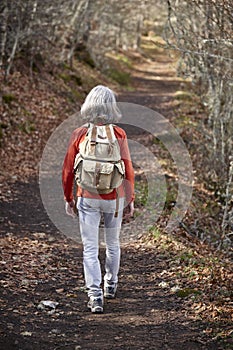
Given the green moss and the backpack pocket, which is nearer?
the backpack pocket

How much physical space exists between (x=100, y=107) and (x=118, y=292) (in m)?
2.27

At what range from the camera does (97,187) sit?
549cm

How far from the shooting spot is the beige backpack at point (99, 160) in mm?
5422

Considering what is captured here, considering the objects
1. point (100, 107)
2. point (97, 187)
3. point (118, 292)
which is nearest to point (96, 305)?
point (118, 292)

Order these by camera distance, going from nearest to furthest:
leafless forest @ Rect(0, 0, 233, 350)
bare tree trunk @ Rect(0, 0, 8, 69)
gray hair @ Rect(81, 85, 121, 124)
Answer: gray hair @ Rect(81, 85, 121, 124), leafless forest @ Rect(0, 0, 233, 350), bare tree trunk @ Rect(0, 0, 8, 69)

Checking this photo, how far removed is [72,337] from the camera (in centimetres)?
527

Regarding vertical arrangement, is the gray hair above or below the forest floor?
above

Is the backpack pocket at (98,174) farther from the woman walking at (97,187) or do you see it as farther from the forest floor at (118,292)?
the forest floor at (118,292)

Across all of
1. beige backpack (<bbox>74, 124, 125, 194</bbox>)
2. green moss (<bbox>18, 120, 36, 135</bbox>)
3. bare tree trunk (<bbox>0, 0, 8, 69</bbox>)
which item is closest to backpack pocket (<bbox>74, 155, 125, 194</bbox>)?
beige backpack (<bbox>74, 124, 125, 194</bbox>)

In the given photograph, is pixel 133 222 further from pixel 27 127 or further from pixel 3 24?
pixel 3 24

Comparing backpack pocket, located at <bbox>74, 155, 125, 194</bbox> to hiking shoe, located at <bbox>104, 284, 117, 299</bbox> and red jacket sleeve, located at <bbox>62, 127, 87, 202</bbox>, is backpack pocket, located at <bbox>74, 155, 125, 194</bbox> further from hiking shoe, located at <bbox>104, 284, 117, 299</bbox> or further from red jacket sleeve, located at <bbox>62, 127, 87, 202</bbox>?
hiking shoe, located at <bbox>104, 284, 117, 299</bbox>

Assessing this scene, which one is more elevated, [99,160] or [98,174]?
[99,160]

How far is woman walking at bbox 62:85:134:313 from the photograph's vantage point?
17.8 ft

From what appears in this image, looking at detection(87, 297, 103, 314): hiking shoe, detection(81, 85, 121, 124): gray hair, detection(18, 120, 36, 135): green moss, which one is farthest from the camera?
detection(18, 120, 36, 135): green moss
